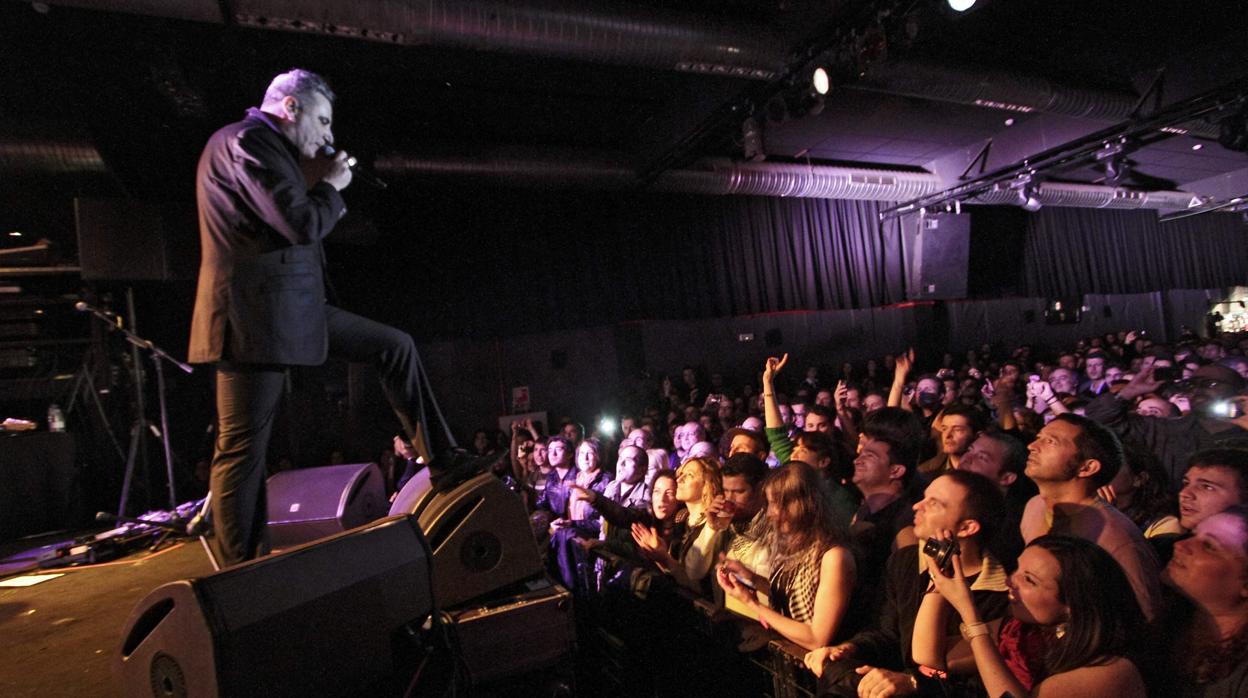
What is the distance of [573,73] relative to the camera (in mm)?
5309

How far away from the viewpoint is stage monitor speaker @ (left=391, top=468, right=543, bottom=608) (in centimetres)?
174

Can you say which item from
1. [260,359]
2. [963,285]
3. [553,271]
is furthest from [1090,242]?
[260,359]

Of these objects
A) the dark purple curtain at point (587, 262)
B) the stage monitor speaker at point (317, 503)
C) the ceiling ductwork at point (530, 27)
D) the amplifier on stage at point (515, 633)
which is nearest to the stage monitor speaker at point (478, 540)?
the amplifier on stage at point (515, 633)

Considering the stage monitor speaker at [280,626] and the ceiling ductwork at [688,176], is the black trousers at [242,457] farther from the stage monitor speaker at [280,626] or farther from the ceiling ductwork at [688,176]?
the ceiling ductwork at [688,176]

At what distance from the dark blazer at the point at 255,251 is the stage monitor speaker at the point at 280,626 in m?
0.58

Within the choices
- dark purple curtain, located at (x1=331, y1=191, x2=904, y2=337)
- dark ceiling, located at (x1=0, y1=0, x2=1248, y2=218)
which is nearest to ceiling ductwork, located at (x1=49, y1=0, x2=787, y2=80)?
dark ceiling, located at (x1=0, y1=0, x2=1248, y2=218)

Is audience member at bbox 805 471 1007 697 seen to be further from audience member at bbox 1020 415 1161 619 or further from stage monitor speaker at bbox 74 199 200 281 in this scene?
stage monitor speaker at bbox 74 199 200 281

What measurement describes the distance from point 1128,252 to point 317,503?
56.1 ft

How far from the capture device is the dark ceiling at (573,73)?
3693mm

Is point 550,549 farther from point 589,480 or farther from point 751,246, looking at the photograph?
point 751,246

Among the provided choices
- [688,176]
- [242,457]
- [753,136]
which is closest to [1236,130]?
[753,136]

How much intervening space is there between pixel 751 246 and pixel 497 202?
365 centimetres

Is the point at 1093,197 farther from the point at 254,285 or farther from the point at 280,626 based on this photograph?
the point at 280,626

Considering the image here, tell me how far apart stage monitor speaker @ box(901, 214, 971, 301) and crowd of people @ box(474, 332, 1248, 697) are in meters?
6.87
